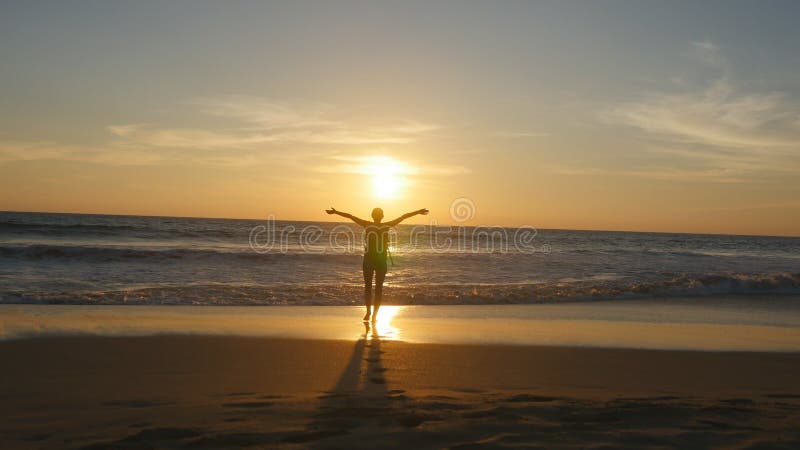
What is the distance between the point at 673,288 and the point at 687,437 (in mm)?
14021

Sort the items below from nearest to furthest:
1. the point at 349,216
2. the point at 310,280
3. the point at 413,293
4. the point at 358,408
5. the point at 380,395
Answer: the point at 358,408
the point at 380,395
the point at 349,216
the point at 413,293
the point at 310,280

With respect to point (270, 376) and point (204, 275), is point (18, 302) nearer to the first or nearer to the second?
point (204, 275)

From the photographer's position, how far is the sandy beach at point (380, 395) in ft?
13.1

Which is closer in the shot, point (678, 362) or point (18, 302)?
point (678, 362)

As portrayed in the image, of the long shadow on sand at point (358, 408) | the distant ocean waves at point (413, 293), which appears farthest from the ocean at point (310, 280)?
the long shadow on sand at point (358, 408)

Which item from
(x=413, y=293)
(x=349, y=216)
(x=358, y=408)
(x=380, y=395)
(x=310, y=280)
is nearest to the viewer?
(x=358, y=408)

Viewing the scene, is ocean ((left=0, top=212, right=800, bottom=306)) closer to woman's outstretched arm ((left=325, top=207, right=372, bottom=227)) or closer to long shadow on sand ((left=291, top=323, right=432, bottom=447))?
woman's outstretched arm ((left=325, top=207, right=372, bottom=227))

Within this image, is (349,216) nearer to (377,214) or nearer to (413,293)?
(377,214)

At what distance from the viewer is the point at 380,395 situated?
520 cm

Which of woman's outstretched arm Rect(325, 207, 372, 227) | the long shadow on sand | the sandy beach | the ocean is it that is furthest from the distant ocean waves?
the long shadow on sand

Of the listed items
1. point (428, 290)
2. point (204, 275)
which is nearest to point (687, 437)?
point (428, 290)

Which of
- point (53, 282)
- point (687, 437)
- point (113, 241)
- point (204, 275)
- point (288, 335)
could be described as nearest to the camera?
point (687, 437)

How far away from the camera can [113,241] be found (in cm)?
Answer: 3300

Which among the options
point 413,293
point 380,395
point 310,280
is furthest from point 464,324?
point 310,280
